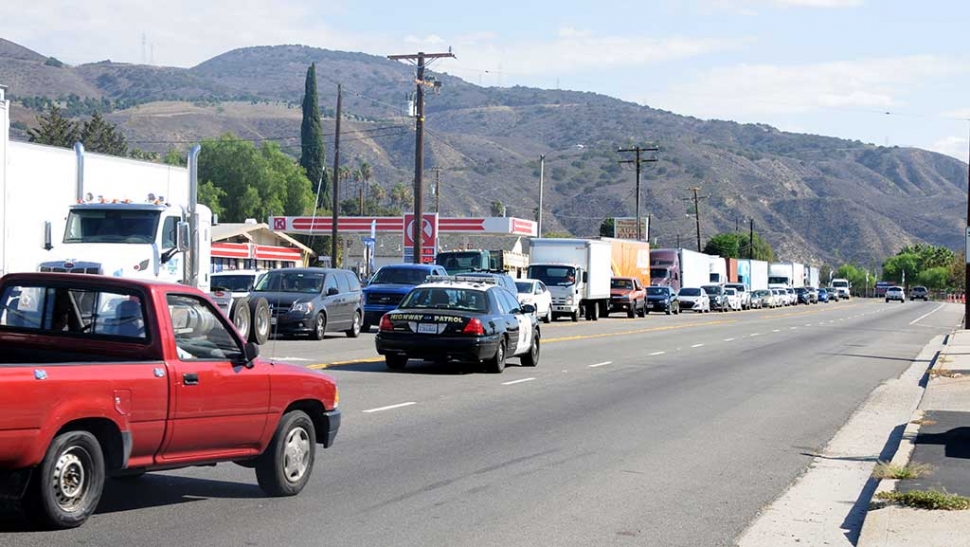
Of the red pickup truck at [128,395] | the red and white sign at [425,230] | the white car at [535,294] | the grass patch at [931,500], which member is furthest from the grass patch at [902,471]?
the red and white sign at [425,230]

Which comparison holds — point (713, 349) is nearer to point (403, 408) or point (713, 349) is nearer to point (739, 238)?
point (403, 408)

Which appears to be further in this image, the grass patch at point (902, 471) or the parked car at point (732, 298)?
the parked car at point (732, 298)

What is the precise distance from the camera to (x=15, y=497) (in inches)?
297

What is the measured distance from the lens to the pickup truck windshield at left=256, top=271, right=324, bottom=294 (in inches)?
1148

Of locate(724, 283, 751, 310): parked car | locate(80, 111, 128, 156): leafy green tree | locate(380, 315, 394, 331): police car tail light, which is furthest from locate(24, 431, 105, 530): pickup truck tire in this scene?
locate(80, 111, 128, 156): leafy green tree

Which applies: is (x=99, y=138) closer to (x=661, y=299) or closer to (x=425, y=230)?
(x=661, y=299)

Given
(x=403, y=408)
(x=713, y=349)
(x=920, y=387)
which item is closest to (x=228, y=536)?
(x=403, y=408)

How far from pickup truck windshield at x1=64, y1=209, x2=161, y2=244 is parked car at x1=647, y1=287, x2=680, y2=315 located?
47.7 meters

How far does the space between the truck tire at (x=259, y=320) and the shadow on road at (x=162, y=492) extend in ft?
41.2

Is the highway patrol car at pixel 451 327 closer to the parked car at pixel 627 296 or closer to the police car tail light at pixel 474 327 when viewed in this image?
the police car tail light at pixel 474 327

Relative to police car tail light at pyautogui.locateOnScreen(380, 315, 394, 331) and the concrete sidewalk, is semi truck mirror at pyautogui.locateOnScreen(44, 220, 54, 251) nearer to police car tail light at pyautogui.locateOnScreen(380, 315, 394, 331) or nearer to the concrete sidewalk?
police car tail light at pyautogui.locateOnScreen(380, 315, 394, 331)

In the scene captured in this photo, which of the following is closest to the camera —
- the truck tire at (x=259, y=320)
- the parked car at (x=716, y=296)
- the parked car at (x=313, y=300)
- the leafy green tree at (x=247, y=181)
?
the truck tire at (x=259, y=320)

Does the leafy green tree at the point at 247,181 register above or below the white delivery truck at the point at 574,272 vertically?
above

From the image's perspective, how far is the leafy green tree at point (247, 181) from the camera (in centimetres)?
11669
